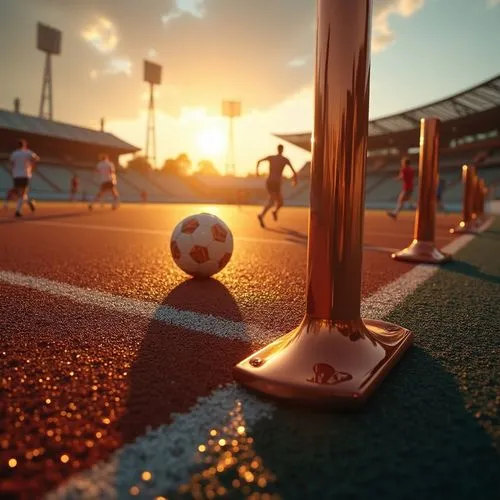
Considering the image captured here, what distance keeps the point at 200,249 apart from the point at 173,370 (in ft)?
5.35

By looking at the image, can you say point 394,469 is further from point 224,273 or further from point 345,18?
point 224,273

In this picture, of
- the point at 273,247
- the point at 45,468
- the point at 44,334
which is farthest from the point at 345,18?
the point at 273,247

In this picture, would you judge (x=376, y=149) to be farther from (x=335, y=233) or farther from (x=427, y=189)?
(x=335, y=233)

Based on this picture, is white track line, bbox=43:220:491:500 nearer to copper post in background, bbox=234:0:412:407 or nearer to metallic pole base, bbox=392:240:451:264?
copper post in background, bbox=234:0:412:407

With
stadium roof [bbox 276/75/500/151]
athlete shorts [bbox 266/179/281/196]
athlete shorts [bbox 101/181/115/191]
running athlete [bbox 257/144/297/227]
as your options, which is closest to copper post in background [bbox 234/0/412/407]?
running athlete [bbox 257/144/297/227]

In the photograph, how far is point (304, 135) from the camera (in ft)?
156

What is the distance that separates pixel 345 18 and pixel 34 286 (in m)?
2.06

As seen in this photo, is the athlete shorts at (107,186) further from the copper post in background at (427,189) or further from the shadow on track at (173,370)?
the shadow on track at (173,370)

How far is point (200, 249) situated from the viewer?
2.79m

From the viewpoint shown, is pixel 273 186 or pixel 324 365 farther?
pixel 273 186

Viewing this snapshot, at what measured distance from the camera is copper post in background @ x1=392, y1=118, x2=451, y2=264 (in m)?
3.64

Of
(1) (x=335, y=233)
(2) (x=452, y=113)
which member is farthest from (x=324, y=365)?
(2) (x=452, y=113)

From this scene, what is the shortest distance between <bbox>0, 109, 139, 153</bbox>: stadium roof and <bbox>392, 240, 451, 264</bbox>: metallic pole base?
37.4 meters

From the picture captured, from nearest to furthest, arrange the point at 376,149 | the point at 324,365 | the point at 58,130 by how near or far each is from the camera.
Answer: the point at 324,365 → the point at 58,130 → the point at 376,149
